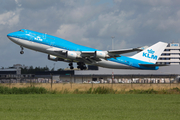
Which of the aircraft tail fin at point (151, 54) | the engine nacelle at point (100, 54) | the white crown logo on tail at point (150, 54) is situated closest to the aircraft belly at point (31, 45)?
the engine nacelle at point (100, 54)

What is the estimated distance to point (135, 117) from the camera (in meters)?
15.7

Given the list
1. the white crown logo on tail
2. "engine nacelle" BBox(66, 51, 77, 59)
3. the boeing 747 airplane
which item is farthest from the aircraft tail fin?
"engine nacelle" BBox(66, 51, 77, 59)

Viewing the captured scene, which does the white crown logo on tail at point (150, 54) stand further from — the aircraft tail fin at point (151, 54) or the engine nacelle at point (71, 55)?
the engine nacelle at point (71, 55)

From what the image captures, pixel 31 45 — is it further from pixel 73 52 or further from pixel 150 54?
pixel 150 54

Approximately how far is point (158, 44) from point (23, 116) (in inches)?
1825

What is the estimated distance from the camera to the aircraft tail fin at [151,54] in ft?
180

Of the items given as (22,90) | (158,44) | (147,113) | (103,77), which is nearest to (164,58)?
(103,77)

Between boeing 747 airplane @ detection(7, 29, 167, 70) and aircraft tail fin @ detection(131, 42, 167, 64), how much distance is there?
21 cm

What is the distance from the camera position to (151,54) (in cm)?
5725

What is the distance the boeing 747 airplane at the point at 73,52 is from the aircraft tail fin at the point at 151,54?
0.21 meters

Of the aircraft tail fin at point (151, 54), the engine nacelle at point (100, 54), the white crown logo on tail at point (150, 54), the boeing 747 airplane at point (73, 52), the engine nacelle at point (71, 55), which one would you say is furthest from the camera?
the white crown logo on tail at point (150, 54)

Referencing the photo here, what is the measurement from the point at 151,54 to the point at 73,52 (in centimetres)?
2142

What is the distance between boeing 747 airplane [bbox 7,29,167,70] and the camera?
3875cm

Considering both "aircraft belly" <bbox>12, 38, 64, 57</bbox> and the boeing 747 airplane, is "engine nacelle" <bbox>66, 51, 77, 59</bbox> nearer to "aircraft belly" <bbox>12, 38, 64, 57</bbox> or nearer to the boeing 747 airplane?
the boeing 747 airplane
